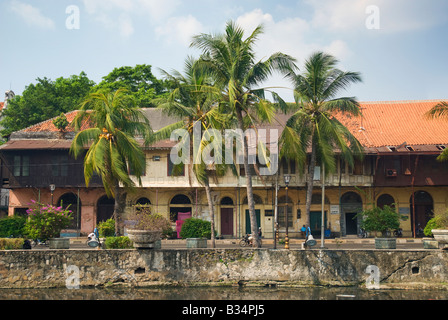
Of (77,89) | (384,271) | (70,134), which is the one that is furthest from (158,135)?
(77,89)

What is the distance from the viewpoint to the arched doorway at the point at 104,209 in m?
37.6

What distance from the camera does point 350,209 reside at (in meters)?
37.1

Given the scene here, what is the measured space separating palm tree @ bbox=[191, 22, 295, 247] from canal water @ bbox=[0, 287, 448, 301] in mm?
3731

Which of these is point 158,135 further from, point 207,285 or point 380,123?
point 380,123

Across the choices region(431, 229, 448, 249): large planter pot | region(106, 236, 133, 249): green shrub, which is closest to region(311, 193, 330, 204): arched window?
region(431, 229, 448, 249): large planter pot

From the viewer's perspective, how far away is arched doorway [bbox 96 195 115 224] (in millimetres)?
37625

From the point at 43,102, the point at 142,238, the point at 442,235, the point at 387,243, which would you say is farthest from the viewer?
the point at 43,102

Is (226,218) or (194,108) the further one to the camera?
(226,218)

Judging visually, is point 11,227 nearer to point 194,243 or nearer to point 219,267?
point 194,243

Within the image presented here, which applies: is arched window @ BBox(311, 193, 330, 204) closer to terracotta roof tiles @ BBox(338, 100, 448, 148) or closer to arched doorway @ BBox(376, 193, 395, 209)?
arched doorway @ BBox(376, 193, 395, 209)

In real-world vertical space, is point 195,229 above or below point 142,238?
below

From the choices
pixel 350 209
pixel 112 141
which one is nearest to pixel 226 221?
pixel 350 209

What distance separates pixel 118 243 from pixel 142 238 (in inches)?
71.6

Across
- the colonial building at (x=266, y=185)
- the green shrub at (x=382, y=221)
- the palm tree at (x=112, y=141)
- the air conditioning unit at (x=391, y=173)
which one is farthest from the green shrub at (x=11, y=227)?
the air conditioning unit at (x=391, y=173)
